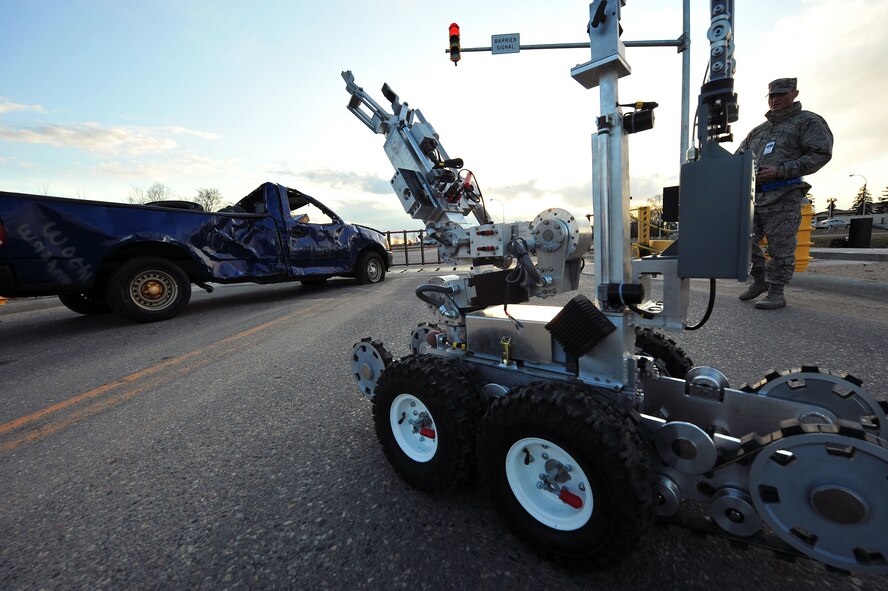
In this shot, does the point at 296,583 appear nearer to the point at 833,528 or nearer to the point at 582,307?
the point at 582,307

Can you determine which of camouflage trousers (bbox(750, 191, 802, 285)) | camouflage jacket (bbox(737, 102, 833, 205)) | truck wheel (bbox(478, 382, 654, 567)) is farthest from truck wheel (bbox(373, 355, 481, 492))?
camouflage trousers (bbox(750, 191, 802, 285))

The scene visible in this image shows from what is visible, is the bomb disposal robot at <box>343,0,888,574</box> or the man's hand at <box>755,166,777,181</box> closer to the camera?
the bomb disposal robot at <box>343,0,888,574</box>

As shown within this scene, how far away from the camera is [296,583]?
1208mm

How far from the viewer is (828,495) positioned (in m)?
0.95

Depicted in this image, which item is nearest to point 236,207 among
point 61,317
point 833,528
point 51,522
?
point 61,317

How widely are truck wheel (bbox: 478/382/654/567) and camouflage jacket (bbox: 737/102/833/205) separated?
4106mm

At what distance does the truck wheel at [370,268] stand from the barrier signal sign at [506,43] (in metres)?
6.57

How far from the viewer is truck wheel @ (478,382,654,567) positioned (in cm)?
109

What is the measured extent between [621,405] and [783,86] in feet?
15.7

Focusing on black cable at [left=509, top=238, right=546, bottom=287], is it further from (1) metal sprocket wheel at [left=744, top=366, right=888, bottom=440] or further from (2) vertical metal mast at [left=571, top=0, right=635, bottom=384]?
(1) metal sprocket wheel at [left=744, top=366, right=888, bottom=440]

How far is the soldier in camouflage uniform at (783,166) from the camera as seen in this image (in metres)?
3.75

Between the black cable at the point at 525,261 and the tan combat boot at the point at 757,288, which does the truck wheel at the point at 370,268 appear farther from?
the black cable at the point at 525,261

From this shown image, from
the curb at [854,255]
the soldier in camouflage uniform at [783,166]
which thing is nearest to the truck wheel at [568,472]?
the soldier in camouflage uniform at [783,166]

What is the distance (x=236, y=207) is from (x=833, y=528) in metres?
9.25
